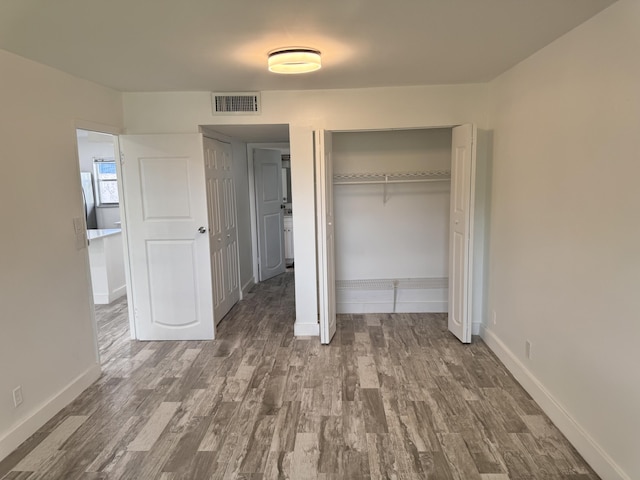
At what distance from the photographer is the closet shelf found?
14.5ft

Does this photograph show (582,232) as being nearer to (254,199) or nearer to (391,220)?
(391,220)

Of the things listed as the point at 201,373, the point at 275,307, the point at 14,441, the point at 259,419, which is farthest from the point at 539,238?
the point at 14,441

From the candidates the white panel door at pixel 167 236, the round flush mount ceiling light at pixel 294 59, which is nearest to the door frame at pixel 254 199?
the white panel door at pixel 167 236

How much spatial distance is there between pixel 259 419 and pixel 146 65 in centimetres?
251

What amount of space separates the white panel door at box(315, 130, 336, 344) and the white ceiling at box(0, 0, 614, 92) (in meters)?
0.67

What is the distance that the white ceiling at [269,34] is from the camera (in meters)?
1.89

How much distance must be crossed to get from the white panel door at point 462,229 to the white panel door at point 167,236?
2.35 m

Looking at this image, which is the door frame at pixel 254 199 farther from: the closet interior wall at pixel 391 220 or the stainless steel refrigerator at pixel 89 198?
the stainless steel refrigerator at pixel 89 198

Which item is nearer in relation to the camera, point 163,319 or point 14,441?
point 14,441

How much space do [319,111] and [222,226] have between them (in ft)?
5.49

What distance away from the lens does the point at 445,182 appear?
14.7 ft

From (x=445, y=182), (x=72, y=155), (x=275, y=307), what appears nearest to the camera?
(x=72, y=155)

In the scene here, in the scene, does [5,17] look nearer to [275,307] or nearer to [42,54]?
[42,54]

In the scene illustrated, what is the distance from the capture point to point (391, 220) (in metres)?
4.60
